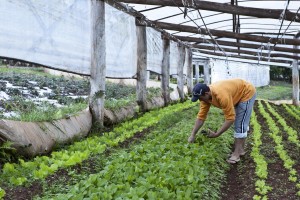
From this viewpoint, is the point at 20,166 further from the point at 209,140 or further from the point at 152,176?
the point at 209,140

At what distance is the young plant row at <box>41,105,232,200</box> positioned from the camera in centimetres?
349

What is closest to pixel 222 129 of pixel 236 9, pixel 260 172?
pixel 260 172

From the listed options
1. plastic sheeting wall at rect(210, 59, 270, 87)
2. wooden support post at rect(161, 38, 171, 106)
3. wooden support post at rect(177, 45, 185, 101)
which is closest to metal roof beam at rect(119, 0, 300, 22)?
wooden support post at rect(161, 38, 171, 106)

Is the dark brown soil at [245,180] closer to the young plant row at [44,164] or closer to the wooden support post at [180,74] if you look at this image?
the young plant row at [44,164]

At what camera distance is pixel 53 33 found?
6.99 meters

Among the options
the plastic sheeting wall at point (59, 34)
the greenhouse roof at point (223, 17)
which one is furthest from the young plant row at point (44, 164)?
the greenhouse roof at point (223, 17)

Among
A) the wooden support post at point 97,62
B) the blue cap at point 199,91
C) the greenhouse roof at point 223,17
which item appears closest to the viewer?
the blue cap at point 199,91

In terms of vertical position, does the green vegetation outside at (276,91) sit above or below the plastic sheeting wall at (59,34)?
below

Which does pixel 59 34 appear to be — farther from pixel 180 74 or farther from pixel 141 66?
pixel 180 74

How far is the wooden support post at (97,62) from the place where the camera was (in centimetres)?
798

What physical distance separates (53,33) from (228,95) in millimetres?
3354

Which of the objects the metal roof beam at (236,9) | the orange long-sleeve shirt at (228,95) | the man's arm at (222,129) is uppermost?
the metal roof beam at (236,9)

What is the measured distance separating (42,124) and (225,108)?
2778 millimetres

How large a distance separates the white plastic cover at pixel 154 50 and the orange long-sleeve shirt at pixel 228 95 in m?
6.77
